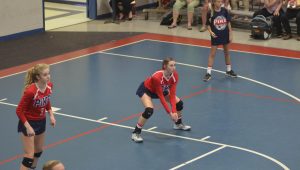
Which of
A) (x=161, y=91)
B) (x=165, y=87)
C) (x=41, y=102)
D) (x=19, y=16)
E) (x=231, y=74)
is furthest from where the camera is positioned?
(x=19, y=16)

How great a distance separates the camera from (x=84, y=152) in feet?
37.0

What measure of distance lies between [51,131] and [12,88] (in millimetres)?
3005

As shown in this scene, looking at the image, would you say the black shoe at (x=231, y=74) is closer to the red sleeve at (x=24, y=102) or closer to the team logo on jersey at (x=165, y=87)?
the team logo on jersey at (x=165, y=87)

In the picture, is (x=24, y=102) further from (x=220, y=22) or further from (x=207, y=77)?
(x=220, y=22)

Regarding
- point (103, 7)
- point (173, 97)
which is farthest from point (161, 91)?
point (103, 7)

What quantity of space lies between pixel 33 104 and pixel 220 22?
6761mm

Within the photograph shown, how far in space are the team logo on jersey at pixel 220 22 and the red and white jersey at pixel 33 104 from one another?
644 cm

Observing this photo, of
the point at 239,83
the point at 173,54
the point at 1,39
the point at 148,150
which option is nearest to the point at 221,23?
the point at 239,83

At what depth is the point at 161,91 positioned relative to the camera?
1148 cm

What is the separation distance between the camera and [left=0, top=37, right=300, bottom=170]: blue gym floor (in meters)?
11.0

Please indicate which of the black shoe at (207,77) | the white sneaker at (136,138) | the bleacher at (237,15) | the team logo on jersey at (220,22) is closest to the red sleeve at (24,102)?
the white sneaker at (136,138)

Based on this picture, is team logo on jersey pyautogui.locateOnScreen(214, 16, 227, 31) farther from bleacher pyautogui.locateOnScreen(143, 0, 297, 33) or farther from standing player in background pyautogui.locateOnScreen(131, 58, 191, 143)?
bleacher pyautogui.locateOnScreen(143, 0, 297, 33)

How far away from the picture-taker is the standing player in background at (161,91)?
11.4 m

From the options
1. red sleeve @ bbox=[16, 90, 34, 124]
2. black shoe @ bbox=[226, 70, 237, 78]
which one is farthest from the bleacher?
red sleeve @ bbox=[16, 90, 34, 124]
